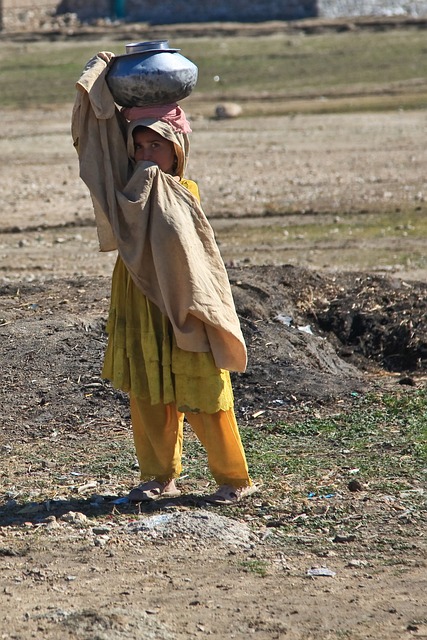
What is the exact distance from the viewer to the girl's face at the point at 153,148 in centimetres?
495

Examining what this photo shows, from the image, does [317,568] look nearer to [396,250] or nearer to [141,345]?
[141,345]

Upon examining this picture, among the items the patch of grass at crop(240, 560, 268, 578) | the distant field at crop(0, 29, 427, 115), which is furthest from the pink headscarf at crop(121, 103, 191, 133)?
the distant field at crop(0, 29, 427, 115)

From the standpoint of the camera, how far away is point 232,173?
15.8 metres

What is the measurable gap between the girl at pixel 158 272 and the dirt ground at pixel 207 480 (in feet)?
1.59

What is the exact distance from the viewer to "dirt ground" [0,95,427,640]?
423 cm

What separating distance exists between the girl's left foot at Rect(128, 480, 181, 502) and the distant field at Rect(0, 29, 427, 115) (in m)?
17.3

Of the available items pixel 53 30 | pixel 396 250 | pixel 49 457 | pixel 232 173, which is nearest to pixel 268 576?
pixel 49 457

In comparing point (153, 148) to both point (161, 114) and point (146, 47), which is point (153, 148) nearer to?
point (161, 114)

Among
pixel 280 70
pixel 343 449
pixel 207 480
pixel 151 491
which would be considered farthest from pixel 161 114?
pixel 280 70

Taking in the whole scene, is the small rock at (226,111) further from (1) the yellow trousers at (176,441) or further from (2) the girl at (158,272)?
(1) the yellow trousers at (176,441)

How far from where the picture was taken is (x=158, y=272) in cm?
488

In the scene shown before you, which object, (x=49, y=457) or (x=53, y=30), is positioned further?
(x=53, y=30)

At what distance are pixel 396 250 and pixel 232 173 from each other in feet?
15.4

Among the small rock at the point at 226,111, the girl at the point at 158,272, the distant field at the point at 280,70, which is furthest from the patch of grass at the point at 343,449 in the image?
the distant field at the point at 280,70
